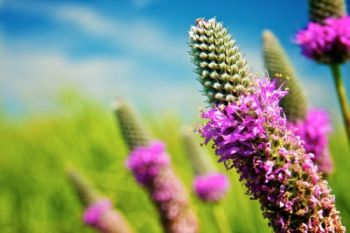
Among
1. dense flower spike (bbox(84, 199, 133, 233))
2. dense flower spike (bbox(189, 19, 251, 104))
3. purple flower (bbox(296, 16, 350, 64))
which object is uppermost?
purple flower (bbox(296, 16, 350, 64))

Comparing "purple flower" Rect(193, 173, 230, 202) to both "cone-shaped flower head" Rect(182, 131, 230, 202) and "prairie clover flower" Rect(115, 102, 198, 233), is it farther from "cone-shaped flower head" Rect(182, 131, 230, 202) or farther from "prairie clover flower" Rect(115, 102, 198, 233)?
"prairie clover flower" Rect(115, 102, 198, 233)

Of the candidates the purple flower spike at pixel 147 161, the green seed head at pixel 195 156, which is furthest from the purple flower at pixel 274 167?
the green seed head at pixel 195 156

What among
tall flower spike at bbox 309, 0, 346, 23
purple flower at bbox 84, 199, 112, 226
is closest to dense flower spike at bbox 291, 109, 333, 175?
tall flower spike at bbox 309, 0, 346, 23

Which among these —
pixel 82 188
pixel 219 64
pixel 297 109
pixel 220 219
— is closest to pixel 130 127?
pixel 220 219

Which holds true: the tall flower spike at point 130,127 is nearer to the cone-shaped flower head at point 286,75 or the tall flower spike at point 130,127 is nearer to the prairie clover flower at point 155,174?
the prairie clover flower at point 155,174

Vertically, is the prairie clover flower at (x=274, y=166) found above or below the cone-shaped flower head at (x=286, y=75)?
below

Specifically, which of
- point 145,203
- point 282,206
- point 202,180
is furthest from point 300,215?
point 145,203

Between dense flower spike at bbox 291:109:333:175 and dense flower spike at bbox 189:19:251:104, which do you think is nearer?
dense flower spike at bbox 189:19:251:104
